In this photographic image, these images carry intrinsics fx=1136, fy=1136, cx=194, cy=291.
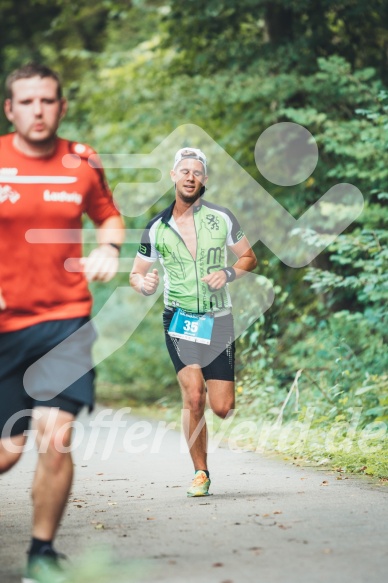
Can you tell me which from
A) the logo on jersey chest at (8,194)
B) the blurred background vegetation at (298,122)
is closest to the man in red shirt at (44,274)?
the logo on jersey chest at (8,194)

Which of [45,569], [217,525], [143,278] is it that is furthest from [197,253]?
[45,569]

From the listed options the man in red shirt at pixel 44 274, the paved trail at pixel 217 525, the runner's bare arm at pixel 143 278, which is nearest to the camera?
the paved trail at pixel 217 525

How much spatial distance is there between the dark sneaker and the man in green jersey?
112 inches

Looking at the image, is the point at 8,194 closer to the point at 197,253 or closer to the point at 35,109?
the point at 35,109

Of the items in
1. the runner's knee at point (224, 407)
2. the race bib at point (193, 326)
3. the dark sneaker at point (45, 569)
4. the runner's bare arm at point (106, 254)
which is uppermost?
the runner's bare arm at point (106, 254)

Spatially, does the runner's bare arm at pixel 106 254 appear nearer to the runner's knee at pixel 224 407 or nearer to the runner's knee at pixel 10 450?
the runner's knee at pixel 10 450

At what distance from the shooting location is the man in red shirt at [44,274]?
5.03m

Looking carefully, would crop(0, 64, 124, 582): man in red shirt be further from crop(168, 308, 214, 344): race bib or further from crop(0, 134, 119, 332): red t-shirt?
crop(168, 308, 214, 344): race bib

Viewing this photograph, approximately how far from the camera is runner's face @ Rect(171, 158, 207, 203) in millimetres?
7676

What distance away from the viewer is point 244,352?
13.3 m

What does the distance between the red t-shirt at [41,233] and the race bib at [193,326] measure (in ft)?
8.14

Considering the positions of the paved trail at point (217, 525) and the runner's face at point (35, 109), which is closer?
the paved trail at point (217, 525)

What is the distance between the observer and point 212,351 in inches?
305

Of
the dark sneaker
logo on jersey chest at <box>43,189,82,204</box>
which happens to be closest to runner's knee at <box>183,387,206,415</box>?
logo on jersey chest at <box>43,189,82,204</box>
